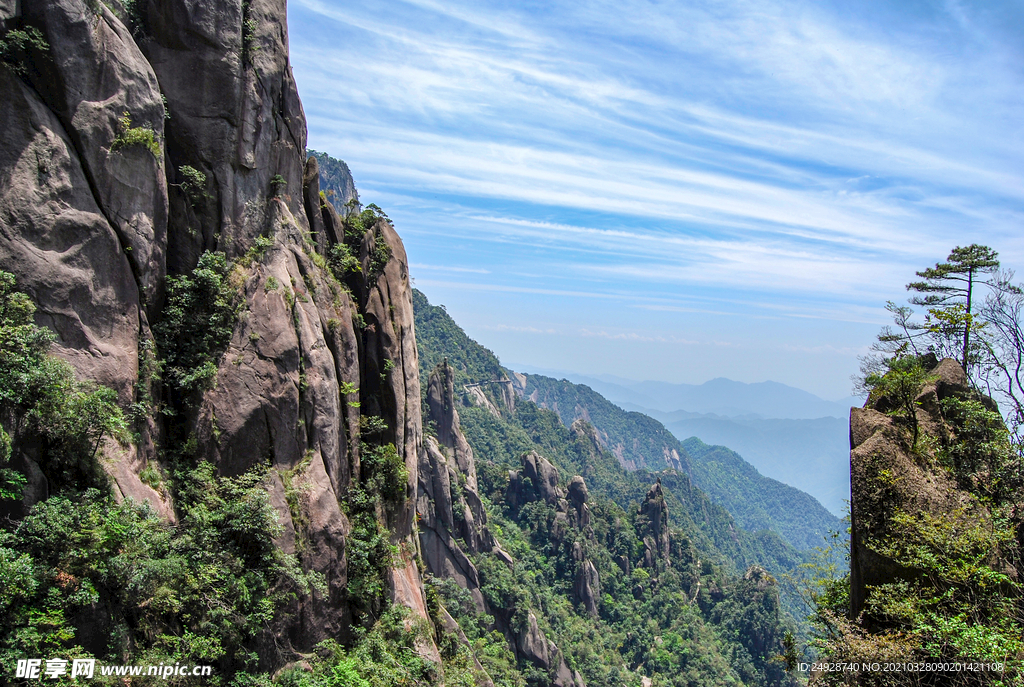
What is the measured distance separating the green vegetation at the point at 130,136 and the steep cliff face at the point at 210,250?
0.04 meters

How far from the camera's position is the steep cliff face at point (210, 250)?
485 inches

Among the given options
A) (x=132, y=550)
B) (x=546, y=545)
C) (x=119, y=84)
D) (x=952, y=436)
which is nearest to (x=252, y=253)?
(x=119, y=84)

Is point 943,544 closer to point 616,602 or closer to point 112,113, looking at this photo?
point 112,113

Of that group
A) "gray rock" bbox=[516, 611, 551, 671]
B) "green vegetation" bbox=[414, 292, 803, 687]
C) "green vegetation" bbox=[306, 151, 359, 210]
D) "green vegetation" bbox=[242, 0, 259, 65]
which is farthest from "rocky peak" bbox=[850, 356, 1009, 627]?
"green vegetation" bbox=[306, 151, 359, 210]

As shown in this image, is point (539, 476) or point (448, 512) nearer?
point (448, 512)

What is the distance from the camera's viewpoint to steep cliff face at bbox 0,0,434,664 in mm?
12320

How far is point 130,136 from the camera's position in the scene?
14.0m

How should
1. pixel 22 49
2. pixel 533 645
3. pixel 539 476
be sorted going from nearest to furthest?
1. pixel 22 49
2. pixel 533 645
3. pixel 539 476

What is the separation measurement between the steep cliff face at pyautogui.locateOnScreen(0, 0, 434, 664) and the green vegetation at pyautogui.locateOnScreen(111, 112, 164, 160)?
4 centimetres

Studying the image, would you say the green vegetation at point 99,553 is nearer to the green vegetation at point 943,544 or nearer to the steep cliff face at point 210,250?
the steep cliff face at point 210,250

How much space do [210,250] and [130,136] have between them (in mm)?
3891

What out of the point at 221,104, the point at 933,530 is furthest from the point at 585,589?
the point at 221,104

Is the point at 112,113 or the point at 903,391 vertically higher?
the point at 112,113

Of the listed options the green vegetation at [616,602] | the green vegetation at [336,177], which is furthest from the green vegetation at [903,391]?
the green vegetation at [336,177]
